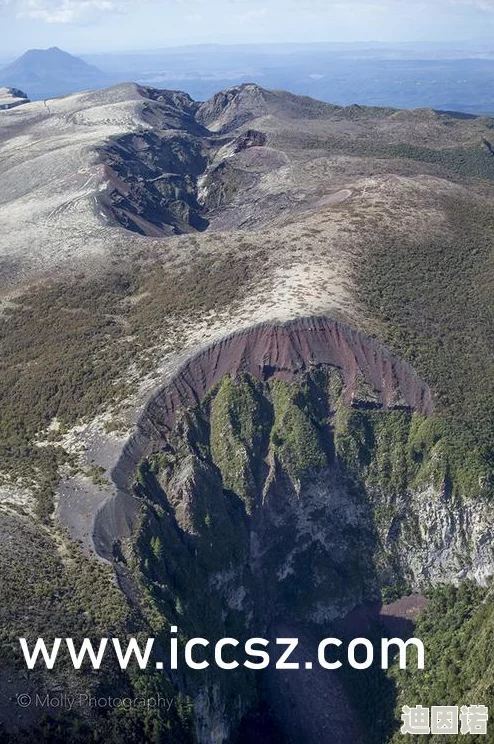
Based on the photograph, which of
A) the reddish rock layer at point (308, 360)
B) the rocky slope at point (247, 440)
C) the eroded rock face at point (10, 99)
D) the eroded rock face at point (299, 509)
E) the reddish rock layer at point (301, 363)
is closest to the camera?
the rocky slope at point (247, 440)

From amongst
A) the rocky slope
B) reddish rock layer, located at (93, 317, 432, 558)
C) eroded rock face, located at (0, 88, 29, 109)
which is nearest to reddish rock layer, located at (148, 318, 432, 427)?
reddish rock layer, located at (93, 317, 432, 558)

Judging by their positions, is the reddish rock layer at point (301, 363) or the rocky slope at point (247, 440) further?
the reddish rock layer at point (301, 363)

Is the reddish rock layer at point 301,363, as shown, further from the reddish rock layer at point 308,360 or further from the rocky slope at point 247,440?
the rocky slope at point 247,440

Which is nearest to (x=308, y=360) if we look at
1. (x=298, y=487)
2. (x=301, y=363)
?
(x=301, y=363)

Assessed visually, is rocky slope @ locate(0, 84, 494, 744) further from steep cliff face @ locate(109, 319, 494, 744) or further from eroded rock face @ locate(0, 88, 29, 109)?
eroded rock face @ locate(0, 88, 29, 109)

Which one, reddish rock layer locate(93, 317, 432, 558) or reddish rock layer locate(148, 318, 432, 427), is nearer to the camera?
reddish rock layer locate(93, 317, 432, 558)

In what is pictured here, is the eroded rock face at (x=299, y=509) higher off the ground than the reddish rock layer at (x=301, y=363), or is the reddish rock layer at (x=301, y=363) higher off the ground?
the reddish rock layer at (x=301, y=363)

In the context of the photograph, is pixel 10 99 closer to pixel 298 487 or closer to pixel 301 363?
pixel 301 363

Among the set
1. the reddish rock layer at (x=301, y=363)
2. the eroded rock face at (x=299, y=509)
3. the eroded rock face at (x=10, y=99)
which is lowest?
the eroded rock face at (x=299, y=509)

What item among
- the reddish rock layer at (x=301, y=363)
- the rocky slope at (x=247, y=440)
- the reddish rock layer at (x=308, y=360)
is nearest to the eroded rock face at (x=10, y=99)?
the rocky slope at (x=247, y=440)
